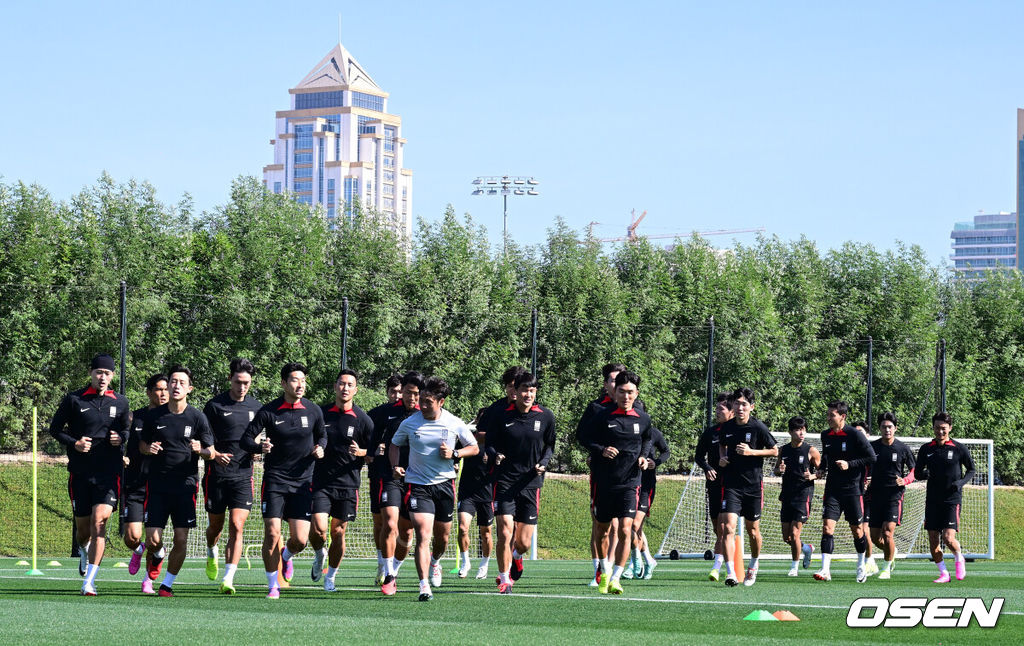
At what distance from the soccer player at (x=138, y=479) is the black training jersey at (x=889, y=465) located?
8881 mm

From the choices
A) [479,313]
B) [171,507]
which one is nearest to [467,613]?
[171,507]

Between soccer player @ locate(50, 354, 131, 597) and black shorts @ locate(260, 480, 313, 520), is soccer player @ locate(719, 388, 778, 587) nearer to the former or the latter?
black shorts @ locate(260, 480, 313, 520)

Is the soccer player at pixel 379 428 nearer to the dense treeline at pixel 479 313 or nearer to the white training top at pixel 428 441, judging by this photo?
the white training top at pixel 428 441

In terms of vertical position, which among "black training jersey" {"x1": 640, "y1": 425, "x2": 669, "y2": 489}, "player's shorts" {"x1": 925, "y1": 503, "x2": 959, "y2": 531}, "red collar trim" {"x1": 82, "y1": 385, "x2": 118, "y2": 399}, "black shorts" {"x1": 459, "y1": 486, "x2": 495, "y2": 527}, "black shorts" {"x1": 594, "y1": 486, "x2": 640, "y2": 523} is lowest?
"player's shorts" {"x1": 925, "y1": 503, "x2": 959, "y2": 531}

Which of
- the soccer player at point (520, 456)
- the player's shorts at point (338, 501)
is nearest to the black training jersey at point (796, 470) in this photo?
the soccer player at point (520, 456)

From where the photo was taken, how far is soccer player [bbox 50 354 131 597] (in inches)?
517

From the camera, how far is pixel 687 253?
1533 inches

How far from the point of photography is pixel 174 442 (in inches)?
490

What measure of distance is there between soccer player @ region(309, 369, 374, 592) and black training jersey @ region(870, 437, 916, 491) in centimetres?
720

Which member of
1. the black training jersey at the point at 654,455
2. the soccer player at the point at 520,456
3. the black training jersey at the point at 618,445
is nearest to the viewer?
the soccer player at the point at 520,456

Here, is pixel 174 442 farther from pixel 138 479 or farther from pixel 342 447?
pixel 138 479

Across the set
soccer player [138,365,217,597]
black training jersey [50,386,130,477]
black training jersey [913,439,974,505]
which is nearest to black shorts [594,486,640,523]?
soccer player [138,365,217,597]

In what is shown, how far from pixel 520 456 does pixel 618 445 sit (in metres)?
0.96

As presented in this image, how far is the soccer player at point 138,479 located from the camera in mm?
12977
